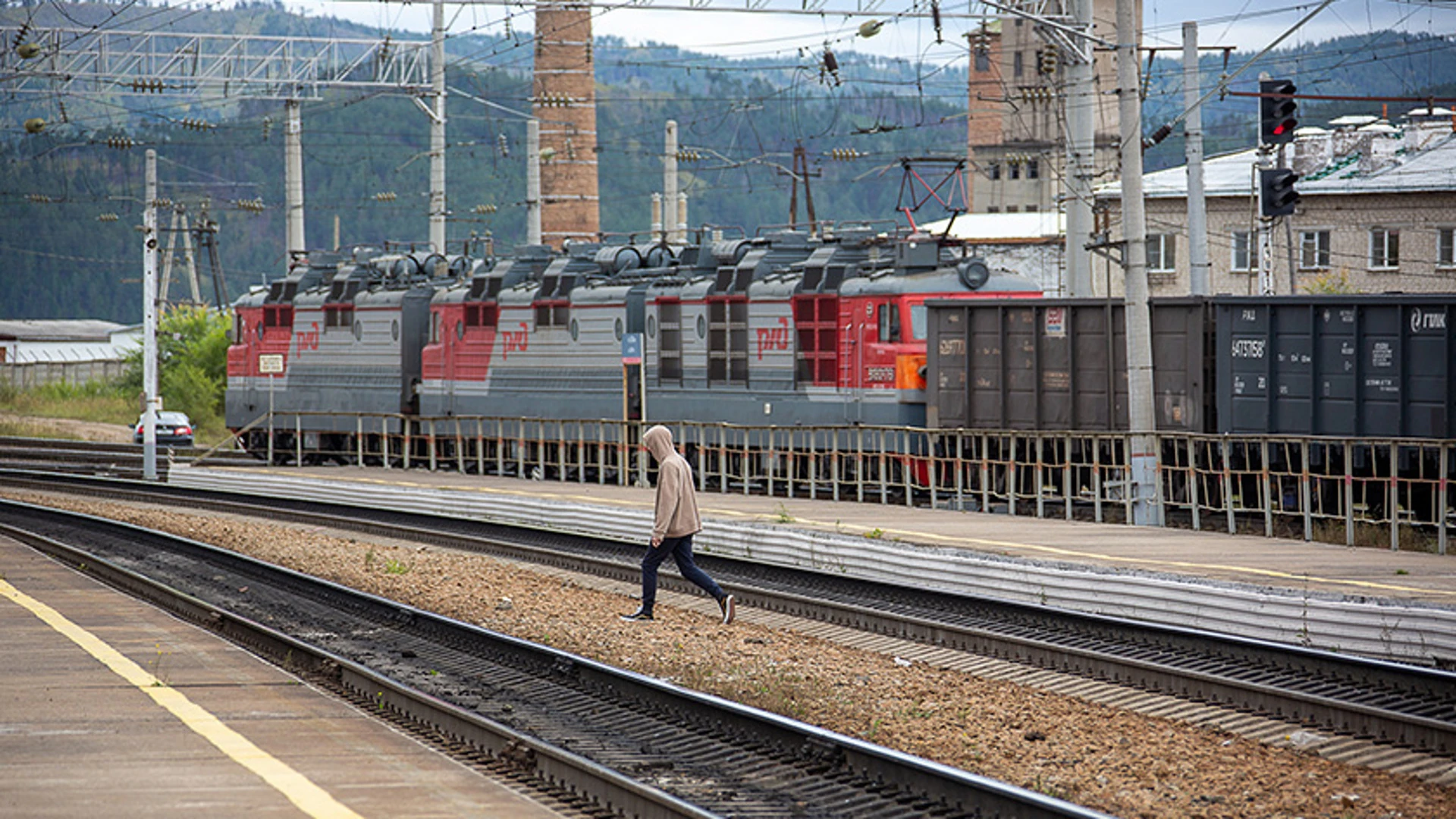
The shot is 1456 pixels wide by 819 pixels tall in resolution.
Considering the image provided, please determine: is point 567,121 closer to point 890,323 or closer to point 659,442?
point 890,323

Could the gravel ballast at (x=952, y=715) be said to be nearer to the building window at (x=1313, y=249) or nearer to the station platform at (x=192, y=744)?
the station platform at (x=192, y=744)

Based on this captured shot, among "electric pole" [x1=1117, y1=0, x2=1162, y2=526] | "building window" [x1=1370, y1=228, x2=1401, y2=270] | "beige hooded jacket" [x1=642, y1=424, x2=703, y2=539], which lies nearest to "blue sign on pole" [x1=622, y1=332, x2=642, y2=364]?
"electric pole" [x1=1117, y1=0, x2=1162, y2=526]

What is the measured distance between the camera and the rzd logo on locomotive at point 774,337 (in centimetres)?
2886

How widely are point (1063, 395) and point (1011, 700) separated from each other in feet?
47.9

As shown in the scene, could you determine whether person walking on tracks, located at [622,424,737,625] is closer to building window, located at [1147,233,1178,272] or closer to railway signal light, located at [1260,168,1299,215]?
railway signal light, located at [1260,168,1299,215]

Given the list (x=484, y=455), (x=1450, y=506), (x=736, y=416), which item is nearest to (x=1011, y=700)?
(x=1450, y=506)

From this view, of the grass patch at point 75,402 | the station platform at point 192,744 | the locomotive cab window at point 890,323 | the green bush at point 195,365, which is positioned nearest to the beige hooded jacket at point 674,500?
the station platform at point 192,744

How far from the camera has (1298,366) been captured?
22.3 metres

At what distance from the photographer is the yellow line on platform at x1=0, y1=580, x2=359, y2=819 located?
8.17 meters

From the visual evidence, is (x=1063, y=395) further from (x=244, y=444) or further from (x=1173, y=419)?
(x=244, y=444)

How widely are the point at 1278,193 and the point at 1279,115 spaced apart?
1.59 meters

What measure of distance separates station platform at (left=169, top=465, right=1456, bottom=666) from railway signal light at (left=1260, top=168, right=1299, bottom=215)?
796 cm

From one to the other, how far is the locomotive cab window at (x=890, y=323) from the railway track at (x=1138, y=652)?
23.7 feet

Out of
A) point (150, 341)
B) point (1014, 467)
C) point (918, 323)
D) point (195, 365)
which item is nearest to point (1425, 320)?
point (1014, 467)
